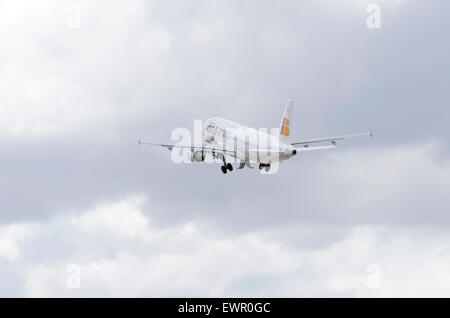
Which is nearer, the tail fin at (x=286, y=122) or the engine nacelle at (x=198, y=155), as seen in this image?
the tail fin at (x=286, y=122)

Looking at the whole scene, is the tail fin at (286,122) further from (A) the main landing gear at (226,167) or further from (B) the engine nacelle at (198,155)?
(B) the engine nacelle at (198,155)

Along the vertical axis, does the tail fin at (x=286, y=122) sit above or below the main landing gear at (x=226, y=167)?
above

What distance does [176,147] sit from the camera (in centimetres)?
12550

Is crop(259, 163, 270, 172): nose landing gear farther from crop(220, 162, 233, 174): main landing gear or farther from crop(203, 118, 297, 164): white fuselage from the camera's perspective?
crop(220, 162, 233, 174): main landing gear

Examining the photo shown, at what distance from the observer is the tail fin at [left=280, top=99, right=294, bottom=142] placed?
403ft

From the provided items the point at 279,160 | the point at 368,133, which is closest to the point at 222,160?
the point at 279,160

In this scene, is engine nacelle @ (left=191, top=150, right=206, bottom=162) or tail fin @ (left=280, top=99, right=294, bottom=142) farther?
engine nacelle @ (left=191, top=150, right=206, bottom=162)

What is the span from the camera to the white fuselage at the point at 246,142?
114375 mm

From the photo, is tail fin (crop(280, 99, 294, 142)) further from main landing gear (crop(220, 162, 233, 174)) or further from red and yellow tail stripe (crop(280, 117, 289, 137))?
main landing gear (crop(220, 162, 233, 174))

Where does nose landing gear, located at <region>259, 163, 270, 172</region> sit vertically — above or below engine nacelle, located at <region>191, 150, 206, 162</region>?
below

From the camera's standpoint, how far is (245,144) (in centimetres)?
11944

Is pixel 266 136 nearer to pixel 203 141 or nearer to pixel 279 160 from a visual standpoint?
pixel 279 160

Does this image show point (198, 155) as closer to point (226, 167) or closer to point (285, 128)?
point (226, 167)

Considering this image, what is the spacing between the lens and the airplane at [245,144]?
114m
